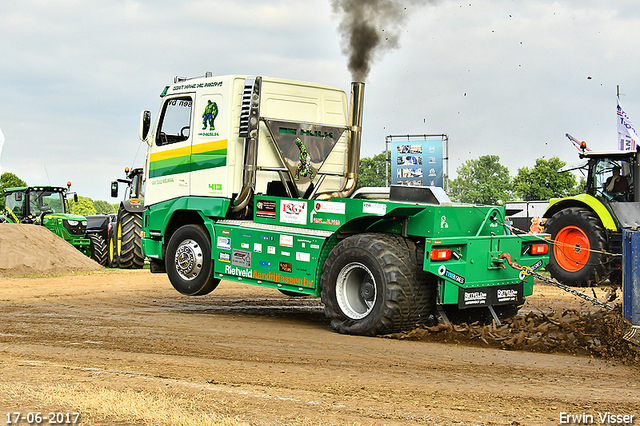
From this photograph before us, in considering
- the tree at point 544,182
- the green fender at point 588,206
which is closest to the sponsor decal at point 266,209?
the green fender at point 588,206

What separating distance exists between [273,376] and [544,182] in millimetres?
44984

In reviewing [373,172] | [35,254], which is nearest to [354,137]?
[35,254]

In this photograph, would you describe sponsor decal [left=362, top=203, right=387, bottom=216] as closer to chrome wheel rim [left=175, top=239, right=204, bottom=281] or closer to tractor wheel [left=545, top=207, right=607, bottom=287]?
chrome wheel rim [left=175, top=239, right=204, bottom=281]

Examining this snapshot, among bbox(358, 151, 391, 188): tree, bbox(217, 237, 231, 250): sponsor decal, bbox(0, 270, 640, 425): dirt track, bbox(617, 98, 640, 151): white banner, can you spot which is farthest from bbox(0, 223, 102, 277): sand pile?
bbox(358, 151, 391, 188): tree

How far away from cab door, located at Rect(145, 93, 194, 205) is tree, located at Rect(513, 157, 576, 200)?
127 feet

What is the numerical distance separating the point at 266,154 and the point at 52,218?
1487 cm

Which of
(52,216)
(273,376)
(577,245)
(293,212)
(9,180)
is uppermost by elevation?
(9,180)

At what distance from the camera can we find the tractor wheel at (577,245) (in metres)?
14.1

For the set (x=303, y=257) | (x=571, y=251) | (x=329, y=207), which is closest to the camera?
(x=329, y=207)

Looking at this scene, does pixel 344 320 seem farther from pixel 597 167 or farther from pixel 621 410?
pixel 597 167

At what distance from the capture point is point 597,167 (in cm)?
1469

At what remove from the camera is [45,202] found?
23.5 meters

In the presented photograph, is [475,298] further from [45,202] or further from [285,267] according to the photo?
[45,202]

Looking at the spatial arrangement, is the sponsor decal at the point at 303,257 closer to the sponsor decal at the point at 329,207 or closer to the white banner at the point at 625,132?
the sponsor decal at the point at 329,207
